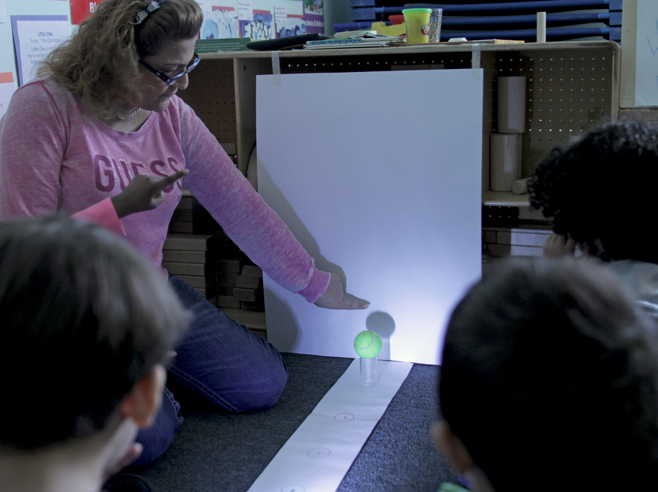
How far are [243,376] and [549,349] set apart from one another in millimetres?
1386

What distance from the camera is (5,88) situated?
6.09ft

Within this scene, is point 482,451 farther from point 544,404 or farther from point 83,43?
point 83,43

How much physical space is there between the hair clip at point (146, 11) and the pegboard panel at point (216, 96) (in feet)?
2.79

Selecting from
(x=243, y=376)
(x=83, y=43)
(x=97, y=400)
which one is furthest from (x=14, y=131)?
(x=97, y=400)

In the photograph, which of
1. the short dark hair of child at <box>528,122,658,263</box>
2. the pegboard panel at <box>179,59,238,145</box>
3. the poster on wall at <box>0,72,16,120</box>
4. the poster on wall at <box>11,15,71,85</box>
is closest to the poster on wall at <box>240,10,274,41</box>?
the pegboard panel at <box>179,59,238,145</box>

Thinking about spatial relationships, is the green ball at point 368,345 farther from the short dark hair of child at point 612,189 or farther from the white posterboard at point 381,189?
the short dark hair of child at point 612,189

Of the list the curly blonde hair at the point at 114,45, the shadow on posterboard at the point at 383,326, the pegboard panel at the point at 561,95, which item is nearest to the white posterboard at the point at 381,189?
Answer: the shadow on posterboard at the point at 383,326

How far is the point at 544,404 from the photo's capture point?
486 mm

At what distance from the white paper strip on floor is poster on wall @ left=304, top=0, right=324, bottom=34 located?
259cm

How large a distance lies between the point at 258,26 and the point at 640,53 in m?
2.13

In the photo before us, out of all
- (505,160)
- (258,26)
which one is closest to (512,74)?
(505,160)

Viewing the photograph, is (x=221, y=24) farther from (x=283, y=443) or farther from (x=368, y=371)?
(x=283, y=443)

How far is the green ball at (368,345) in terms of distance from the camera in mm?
1846

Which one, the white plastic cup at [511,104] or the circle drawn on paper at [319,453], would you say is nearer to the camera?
the circle drawn on paper at [319,453]
